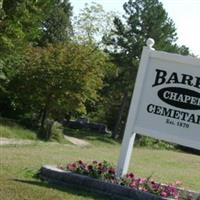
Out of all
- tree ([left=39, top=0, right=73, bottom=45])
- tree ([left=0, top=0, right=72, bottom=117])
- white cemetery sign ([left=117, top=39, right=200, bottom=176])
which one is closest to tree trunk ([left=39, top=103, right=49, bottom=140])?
tree ([left=0, top=0, right=72, bottom=117])

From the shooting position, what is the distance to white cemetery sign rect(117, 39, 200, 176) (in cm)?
1130

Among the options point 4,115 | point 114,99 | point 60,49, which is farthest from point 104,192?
point 114,99

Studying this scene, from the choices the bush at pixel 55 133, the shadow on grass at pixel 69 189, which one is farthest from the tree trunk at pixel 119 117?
the shadow on grass at pixel 69 189

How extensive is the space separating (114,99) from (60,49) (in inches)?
812

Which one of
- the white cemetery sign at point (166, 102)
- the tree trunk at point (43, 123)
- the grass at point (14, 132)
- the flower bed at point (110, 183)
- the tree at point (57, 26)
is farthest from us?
the tree at point (57, 26)

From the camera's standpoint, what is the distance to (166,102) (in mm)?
11586

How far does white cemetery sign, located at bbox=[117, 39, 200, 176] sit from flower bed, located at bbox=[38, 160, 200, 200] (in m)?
0.56

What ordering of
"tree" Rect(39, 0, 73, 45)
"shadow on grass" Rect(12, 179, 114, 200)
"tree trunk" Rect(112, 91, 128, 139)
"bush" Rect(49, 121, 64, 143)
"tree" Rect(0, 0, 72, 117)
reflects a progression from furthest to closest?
1. "tree" Rect(39, 0, 73, 45)
2. "tree trunk" Rect(112, 91, 128, 139)
3. "tree" Rect(0, 0, 72, 117)
4. "bush" Rect(49, 121, 64, 143)
5. "shadow on grass" Rect(12, 179, 114, 200)

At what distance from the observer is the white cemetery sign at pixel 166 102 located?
445 inches

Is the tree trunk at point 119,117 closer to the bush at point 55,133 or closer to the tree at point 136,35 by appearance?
the tree at point 136,35

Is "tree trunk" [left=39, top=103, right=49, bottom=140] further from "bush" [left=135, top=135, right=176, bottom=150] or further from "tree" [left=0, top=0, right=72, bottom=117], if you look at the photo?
"bush" [left=135, top=135, right=176, bottom=150]

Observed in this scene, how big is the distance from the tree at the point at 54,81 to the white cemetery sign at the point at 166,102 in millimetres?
22739

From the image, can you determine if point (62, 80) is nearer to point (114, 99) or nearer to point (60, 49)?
point (60, 49)

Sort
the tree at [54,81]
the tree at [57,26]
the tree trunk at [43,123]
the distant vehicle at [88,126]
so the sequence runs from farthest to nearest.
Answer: the tree at [57,26]
the distant vehicle at [88,126]
the tree at [54,81]
the tree trunk at [43,123]
